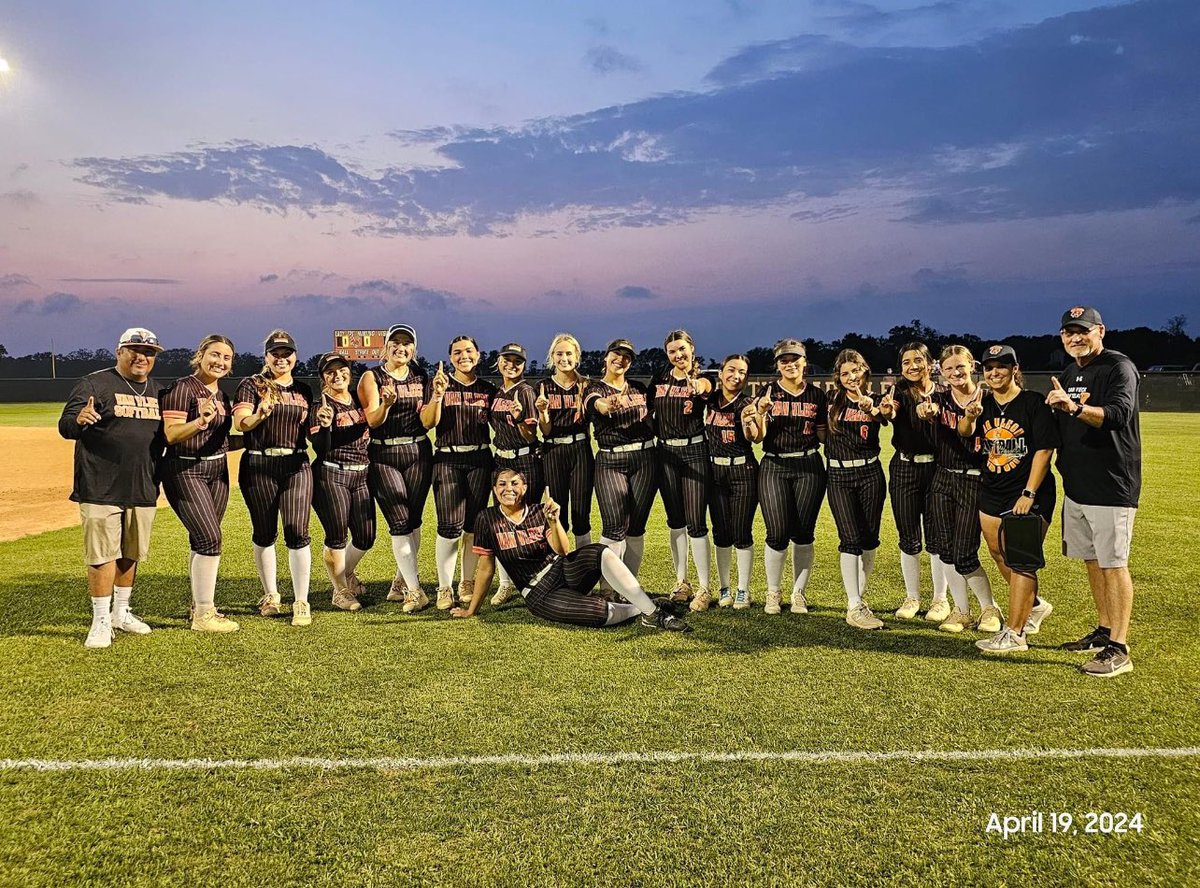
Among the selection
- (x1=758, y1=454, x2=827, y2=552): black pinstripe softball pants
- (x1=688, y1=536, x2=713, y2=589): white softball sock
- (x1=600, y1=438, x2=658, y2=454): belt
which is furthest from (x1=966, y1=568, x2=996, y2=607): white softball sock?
(x1=600, y1=438, x2=658, y2=454): belt

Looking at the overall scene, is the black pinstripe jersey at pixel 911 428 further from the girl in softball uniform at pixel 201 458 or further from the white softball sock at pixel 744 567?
the girl in softball uniform at pixel 201 458

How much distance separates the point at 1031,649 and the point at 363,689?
177 inches

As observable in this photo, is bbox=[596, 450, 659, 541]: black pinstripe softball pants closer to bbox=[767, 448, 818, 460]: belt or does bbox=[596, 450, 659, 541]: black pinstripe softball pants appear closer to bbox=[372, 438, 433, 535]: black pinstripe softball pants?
bbox=[767, 448, 818, 460]: belt

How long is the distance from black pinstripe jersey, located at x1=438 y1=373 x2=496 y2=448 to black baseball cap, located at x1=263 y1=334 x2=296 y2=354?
125 centimetres

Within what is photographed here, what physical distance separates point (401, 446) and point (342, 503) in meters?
0.65

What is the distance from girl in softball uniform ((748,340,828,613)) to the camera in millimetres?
6281

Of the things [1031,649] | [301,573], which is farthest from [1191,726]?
[301,573]

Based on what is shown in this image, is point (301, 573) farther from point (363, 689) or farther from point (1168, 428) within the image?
point (1168, 428)

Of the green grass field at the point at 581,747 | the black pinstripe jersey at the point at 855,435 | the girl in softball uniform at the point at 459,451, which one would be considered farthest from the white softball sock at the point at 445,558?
the black pinstripe jersey at the point at 855,435

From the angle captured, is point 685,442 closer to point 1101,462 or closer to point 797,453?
point 797,453

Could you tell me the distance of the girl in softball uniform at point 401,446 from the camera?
21.7 feet

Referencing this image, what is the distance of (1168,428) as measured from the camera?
24.8 m

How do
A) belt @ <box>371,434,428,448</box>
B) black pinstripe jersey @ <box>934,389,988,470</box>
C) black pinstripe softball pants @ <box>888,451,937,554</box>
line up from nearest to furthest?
black pinstripe jersey @ <box>934,389,988,470</box> → black pinstripe softball pants @ <box>888,451,937,554</box> → belt @ <box>371,434,428,448</box>

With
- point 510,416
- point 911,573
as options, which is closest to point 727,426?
point 510,416
